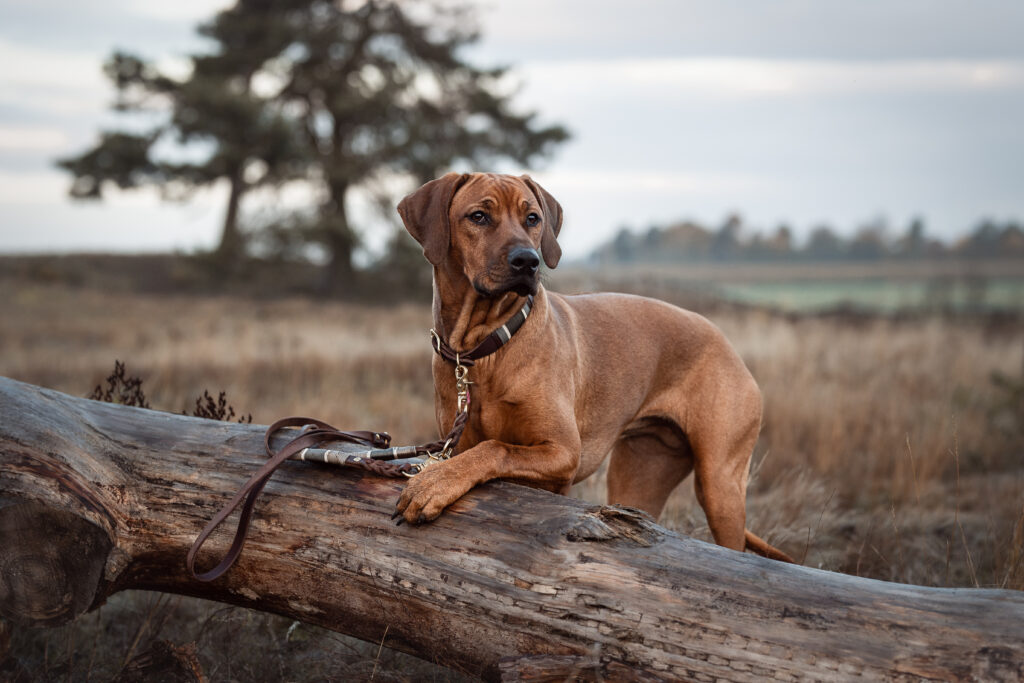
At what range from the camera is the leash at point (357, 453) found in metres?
3.04

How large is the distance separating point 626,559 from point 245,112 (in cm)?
2193

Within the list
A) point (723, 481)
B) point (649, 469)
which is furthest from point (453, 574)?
point (649, 469)

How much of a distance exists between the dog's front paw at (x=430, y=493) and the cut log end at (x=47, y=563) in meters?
1.21

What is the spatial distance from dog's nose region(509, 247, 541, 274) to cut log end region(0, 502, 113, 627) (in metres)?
1.90

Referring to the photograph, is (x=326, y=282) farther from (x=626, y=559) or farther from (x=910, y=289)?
(x=626, y=559)

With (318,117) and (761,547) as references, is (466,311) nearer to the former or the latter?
(761,547)

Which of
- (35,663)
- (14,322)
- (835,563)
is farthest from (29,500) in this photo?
(14,322)

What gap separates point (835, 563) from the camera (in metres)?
5.09

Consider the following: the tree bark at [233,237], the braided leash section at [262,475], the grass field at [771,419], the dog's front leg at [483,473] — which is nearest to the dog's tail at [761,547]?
the grass field at [771,419]

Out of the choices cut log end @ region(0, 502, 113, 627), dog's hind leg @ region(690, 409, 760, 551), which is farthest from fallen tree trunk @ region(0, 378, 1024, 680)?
dog's hind leg @ region(690, 409, 760, 551)

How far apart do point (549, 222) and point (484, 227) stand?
1.43 ft

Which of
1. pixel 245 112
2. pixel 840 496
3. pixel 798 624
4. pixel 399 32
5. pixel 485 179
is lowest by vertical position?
pixel 840 496

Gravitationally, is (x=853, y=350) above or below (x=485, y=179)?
below

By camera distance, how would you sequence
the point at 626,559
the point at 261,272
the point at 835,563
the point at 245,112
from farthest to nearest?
the point at 261,272
the point at 245,112
the point at 835,563
the point at 626,559
